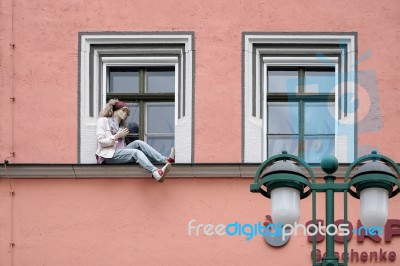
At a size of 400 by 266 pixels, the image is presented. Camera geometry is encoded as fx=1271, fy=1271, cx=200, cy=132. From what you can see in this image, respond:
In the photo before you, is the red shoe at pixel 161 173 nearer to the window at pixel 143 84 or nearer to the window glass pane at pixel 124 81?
the window at pixel 143 84

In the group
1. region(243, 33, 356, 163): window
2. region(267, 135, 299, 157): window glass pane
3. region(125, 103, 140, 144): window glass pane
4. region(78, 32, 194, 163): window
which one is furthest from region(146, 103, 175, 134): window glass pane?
region(267, 135, 299, 157): window glass pane

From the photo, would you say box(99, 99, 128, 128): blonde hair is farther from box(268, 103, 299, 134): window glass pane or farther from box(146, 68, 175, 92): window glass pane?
box(268, 103, 299, 134): window glass pane

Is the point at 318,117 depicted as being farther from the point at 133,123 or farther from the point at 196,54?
the point at 133,123

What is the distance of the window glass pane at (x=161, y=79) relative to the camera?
16.2 metres

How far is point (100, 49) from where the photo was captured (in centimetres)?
1602

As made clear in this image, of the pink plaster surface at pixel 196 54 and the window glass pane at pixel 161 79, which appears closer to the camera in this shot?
the pink plaster surface at pixel 196 54

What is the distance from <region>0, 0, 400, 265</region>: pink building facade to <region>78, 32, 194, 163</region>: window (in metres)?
0.02

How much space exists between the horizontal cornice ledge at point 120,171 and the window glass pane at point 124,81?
114 centimetres

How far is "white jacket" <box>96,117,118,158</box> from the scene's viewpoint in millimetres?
15508

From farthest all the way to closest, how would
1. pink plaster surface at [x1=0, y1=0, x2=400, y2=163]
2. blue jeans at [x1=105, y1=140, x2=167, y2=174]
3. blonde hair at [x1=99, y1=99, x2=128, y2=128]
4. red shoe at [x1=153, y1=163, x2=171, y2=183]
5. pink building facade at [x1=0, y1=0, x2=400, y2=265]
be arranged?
pink plaster surface at [x1=0, y1=0, x2=400, y2=163] < blonde hair at [x1=99, y1=99, x2=128, y2=128] < pink building facade at [x1=0, y1=0, x2=400, y2=265] < blue jeans at [x1=105, y1=140, x2=167, y2=174] < red shoe at [x1=153, y1=163, x2=171, y2=183]

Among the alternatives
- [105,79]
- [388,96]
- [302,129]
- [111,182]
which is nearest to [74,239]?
[111,182]

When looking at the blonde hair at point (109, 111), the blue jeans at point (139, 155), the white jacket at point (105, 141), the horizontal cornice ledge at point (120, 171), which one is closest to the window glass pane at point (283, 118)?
the horizontal cornice ledge at point (120, 171)

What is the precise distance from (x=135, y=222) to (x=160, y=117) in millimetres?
1449

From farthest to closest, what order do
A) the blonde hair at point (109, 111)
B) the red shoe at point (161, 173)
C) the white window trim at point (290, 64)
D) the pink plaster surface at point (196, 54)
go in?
the white window trim at point (290, 64) → the pink plaster surface at point (196, 54) → the blonde hair at point (109, 111) → the red shoe at point (161, 173)
